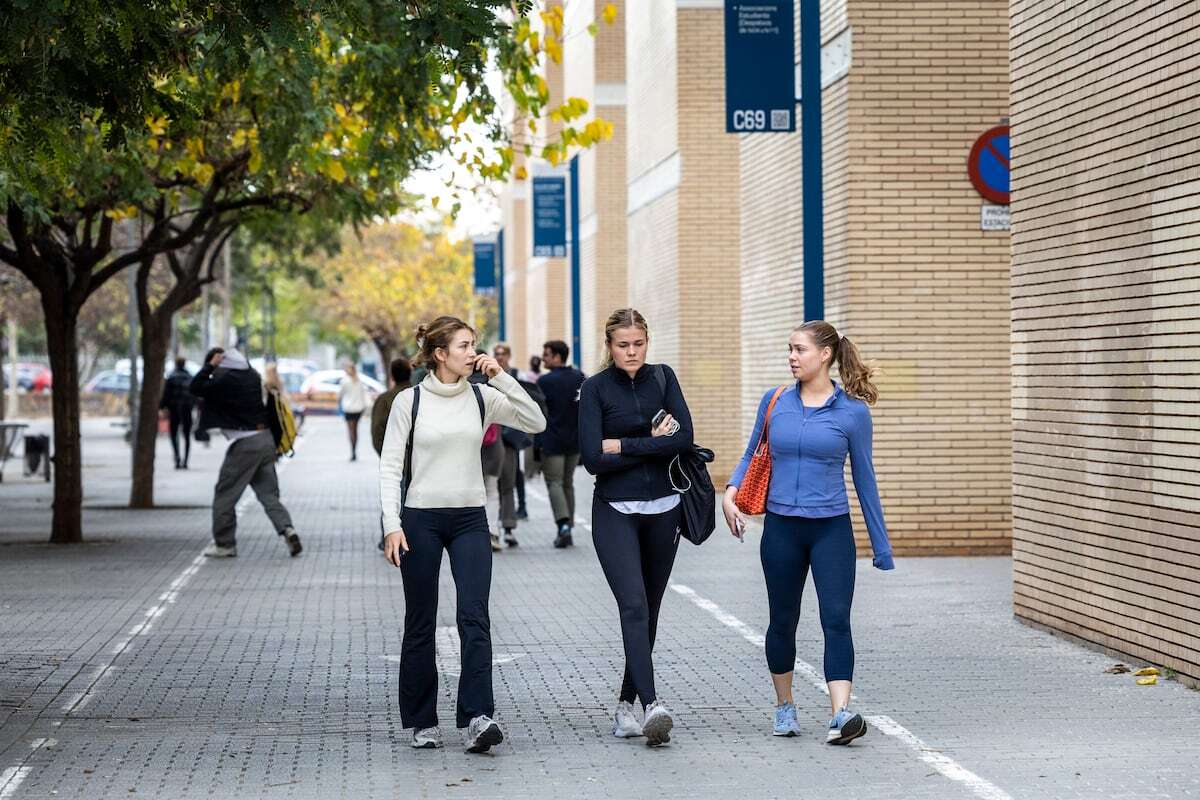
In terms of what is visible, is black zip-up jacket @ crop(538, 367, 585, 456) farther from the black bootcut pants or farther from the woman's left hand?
the woman's left hand

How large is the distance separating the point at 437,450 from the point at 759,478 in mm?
1374

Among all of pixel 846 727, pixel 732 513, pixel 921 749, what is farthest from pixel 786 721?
pixel 732 513

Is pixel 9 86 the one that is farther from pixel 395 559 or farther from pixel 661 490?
pixel 661 490

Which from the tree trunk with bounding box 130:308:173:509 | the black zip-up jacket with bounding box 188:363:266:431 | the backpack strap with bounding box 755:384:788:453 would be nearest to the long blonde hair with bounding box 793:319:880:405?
the backpack strap with bounding box 755:384:788:453

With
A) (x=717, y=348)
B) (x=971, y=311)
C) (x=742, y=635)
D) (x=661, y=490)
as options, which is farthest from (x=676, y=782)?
(x=717, y=348)

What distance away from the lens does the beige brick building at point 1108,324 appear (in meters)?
9.34

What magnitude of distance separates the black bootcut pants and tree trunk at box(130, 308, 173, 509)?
573 inches

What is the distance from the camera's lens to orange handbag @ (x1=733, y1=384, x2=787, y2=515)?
812 centimetres

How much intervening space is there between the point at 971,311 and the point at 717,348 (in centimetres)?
977

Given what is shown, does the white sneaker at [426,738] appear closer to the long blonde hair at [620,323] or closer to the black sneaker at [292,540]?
the long blonde hair at [620,323]

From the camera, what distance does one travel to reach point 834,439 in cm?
790

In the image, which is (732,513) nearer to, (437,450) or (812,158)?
(437,450)

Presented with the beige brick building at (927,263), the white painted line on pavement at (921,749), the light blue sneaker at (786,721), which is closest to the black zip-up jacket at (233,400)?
the beige brick building at (927,263)

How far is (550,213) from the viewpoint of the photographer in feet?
108
